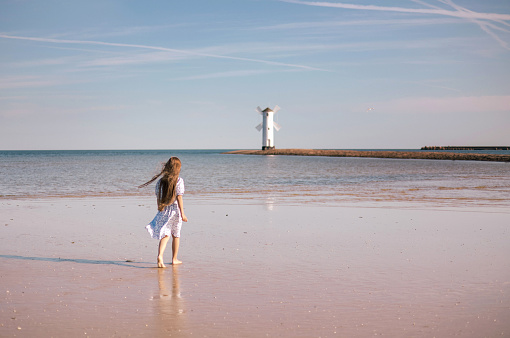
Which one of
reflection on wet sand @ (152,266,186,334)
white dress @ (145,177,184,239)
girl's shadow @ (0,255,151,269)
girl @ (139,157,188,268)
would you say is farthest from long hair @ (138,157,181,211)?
reflection on wet sand @ (152,266,186,334)

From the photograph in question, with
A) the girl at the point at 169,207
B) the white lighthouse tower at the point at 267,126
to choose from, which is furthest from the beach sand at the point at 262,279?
the white lighthouse tower at the point at 267,126

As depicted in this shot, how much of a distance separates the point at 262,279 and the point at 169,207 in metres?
2.10

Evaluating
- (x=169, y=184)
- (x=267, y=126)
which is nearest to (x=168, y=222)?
(x=169, y=184)

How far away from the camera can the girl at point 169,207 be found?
794 cm

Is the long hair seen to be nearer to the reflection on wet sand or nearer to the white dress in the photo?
the white dress

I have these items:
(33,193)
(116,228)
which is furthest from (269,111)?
(116,228)

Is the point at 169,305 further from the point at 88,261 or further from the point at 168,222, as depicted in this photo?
the point at 88,261

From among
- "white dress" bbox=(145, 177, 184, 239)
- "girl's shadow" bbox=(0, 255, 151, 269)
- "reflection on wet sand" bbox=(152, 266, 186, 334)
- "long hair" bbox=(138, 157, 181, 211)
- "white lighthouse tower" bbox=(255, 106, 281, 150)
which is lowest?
"reflection on wet sand" bbox=(152, 266, 186, 334)

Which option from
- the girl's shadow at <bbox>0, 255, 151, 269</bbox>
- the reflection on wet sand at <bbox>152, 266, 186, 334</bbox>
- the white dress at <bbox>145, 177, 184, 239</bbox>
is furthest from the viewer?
the white dress at <bbox>145, 177, 184, 239</bbox>

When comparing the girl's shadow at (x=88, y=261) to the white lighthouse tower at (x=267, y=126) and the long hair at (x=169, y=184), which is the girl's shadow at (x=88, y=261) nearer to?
the long hair at (x=169, y=184)

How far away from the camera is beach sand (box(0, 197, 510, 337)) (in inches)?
202

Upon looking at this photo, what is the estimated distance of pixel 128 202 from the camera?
17.6m

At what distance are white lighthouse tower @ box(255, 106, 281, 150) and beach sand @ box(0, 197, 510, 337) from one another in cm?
11423

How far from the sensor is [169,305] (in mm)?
5758
